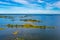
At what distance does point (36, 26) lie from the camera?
1045 millimetres

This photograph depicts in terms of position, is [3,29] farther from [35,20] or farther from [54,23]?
[54,23]

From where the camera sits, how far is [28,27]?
1.04 metres

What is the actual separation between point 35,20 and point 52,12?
21 centimetres

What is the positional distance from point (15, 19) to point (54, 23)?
0.44m

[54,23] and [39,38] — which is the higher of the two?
[54,23]

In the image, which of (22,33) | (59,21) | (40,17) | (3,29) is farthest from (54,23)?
(3,29)

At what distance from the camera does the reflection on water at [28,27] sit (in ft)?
3.43

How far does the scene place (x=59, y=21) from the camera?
105 cm

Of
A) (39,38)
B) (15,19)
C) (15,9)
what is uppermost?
(15,9)

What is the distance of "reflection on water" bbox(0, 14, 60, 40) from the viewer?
1.04m

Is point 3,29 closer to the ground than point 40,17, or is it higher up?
closer to the ground

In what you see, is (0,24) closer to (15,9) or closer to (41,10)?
(15,9)

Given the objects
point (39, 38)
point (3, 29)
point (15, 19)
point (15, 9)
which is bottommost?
point (39, 38)

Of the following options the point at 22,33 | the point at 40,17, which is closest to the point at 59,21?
the point at 40,17
